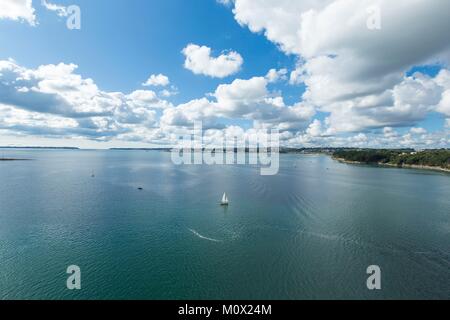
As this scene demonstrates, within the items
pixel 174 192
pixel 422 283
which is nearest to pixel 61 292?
pixel 422 283

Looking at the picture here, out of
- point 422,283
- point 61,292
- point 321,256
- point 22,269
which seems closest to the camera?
point 61,292

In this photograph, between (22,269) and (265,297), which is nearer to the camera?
(265,297)
